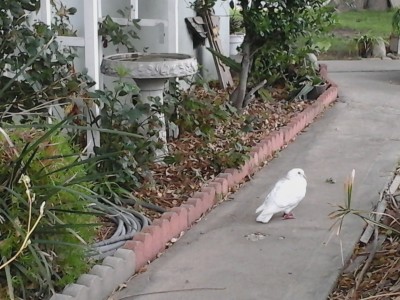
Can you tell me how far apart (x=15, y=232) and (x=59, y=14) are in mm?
2416

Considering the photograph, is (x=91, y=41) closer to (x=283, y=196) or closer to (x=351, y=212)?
(x=283, y=196)

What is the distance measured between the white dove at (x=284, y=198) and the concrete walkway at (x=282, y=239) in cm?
8

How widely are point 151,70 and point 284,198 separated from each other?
126cm

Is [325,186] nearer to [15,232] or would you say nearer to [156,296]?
[156,296]

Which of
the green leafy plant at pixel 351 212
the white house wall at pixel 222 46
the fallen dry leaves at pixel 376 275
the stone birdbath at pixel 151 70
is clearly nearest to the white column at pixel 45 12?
the stone birdbath at pixel 151 70

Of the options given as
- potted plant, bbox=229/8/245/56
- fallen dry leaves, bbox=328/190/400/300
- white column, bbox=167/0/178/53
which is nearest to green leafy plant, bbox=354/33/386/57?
potted plant, bbox=229/8/245/56

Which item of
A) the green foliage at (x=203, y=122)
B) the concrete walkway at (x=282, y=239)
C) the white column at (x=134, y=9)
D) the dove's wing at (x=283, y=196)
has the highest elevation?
the white column at (x=134, y=9)

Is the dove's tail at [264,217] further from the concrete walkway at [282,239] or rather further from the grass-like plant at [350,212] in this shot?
the grass-like plant at [350,212]

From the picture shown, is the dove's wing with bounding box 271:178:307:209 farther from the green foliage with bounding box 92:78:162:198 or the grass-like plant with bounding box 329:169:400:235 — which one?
the green foliage with bounding box 92:78:162:198

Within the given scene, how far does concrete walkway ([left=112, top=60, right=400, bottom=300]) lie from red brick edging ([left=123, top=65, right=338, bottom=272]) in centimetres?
6

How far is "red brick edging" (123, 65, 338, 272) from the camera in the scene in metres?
3.91

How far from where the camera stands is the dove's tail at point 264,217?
4.50m

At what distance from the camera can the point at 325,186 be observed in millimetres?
5355

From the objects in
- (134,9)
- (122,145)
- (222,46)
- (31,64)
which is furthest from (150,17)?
(222,46)
